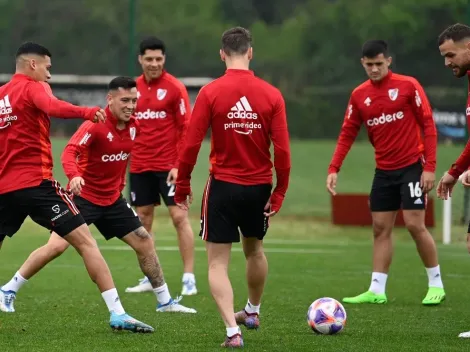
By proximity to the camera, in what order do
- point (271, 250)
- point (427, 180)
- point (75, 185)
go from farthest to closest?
point (271, 250)
point (427, 180)
point (75, 185)

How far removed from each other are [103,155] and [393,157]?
280cm

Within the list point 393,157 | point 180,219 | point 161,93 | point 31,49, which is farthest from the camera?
point 161,93

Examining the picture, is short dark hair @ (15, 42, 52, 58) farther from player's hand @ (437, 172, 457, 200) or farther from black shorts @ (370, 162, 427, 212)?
black shorts @ (370, 162, 427, 212)

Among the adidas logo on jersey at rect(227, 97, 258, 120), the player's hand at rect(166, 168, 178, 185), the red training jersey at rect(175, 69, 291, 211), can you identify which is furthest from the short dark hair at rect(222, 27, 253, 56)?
the player's hand at rect(166, 168, 178, 185)

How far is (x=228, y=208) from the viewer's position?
23.9 ft

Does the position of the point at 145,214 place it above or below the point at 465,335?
above

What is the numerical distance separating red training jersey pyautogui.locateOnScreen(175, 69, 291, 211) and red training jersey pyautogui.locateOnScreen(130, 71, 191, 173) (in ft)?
11.9

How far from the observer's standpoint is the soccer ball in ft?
25.2

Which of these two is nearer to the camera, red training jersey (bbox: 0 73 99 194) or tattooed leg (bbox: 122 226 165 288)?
red training jersey (bbox: 0 73 99 194)

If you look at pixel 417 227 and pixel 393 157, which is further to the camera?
pixel 393 157

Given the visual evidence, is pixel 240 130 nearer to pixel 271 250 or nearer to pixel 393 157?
pixel 393 157

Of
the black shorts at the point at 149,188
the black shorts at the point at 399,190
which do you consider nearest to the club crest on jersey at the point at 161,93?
the black shorts at the point at 149,188

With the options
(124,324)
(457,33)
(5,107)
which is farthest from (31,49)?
(457,33)

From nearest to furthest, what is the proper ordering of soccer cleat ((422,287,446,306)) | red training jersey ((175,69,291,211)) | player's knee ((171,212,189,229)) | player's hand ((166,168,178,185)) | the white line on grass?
red training jersey ((175,69,291,211))
soccer cleat ((422,287,446,306))
player's hand ((166,168,178,185))
player's knee ((171,212,189,229))
the white line on grass
